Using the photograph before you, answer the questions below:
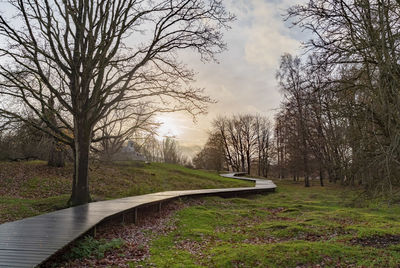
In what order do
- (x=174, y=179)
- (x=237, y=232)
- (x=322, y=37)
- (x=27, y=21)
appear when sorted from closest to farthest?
(x=322, y=37) → (x=237, y=232) → (x=27, y=21) → (x=174, y=179)

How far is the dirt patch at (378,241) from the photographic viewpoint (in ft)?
19.1

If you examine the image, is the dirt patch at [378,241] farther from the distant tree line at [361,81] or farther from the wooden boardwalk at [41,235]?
the wooden boardwalk at [41,235]

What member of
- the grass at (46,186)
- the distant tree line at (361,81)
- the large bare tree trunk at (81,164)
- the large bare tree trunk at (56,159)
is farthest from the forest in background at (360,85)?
the large bare tree trunk at (56,159)

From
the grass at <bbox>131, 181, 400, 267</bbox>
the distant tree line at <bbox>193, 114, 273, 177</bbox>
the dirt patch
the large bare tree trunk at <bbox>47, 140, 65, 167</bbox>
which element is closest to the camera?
the grass at <bbox>131, 181, 400, 267</bbox>

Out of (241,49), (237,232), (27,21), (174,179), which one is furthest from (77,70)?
(174,179)

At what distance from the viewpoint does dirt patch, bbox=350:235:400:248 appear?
5832 millimetres

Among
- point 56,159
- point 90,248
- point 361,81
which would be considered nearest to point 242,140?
point 56,159

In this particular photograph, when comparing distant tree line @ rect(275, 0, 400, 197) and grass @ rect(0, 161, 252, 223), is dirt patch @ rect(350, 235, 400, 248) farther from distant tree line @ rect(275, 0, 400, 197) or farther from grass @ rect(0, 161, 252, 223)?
grass @ rect(0, 161, 252, 223)

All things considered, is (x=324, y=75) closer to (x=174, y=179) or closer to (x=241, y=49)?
(x=241, y=49)

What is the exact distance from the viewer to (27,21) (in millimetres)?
9961

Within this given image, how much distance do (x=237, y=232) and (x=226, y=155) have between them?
41103 millimetres

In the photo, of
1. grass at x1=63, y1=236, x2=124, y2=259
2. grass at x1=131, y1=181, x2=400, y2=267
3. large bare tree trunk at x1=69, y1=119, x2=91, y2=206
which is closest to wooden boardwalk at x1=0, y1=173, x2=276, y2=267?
grass at x1=63, y1=236, x2=124, y2=259

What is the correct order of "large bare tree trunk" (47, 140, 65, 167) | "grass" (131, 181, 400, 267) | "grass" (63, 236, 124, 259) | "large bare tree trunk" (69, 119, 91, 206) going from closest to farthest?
"grass" (131, 181, 400, 267) < "grass" (63, 236, 124, 259) < "large bare tree trunk" (69, 119, 91, 206) < "large bare tree trunk" (47, 140, 65, 167)

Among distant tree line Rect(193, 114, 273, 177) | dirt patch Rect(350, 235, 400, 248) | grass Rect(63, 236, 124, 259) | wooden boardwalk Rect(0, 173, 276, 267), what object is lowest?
grass Rect(63, 236, 124, 259)
